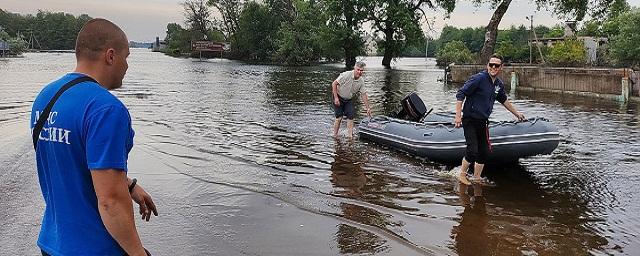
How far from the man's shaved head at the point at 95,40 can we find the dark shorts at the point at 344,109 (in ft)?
29.4

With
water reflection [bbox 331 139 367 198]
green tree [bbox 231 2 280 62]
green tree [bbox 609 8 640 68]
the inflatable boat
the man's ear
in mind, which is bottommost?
water reflection [bbox 331 139 367 198]

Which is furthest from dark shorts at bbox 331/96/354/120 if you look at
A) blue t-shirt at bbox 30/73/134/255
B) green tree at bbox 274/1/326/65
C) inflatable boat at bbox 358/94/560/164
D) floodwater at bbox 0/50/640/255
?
green tree at bbox 274/1/326/65

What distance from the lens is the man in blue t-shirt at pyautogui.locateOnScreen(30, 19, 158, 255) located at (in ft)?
6.86

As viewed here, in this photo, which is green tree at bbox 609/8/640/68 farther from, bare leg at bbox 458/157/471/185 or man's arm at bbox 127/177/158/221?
man's arm at bbox 127/177/158/221

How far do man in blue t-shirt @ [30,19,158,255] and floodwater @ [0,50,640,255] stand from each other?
267 centimetres

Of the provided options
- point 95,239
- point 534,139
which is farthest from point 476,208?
point 95,239

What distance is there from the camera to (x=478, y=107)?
24.4ft

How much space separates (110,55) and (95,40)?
0.26ft

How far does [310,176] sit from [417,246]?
2.99 metres

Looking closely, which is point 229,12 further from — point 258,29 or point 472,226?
point 472,226

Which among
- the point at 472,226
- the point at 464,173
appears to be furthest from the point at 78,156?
the point at 464,173

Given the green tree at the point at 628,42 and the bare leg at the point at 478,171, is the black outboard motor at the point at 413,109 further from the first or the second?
the green tree at the point at 628,42

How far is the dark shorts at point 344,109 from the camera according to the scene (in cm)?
Result: 1128

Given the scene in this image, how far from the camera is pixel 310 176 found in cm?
796
